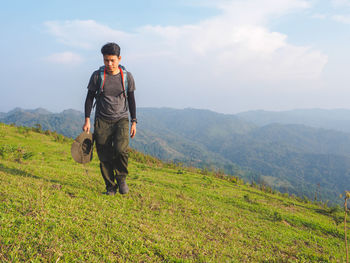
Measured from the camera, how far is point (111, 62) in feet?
14.8

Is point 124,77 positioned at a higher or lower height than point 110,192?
higher

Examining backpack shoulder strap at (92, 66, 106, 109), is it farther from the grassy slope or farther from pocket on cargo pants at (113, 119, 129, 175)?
the grassy slope

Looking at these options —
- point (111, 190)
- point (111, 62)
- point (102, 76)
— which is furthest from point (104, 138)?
point (111, 62)

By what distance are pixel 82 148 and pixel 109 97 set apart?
1307 millimetres

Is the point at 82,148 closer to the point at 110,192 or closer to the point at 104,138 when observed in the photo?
the point at 104,138

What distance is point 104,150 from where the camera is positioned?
4.88 m

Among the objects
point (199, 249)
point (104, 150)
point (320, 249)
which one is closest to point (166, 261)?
point (199, 249)

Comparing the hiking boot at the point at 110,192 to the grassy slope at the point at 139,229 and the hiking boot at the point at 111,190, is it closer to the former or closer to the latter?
the hiking boot at the point at 111,190

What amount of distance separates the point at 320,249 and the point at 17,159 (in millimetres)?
9605

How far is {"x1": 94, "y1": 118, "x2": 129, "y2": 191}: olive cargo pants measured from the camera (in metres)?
4.74

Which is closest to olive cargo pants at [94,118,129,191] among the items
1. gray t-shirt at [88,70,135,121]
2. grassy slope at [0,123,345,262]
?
gray t-shirt at [88,70,135,121]

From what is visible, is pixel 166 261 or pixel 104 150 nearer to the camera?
pixel 166 261

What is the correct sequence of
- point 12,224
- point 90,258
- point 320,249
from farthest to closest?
point 320,249, point 12,224, point 90,258

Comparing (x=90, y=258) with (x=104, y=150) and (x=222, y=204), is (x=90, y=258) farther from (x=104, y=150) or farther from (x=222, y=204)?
(x=222, y=204)
